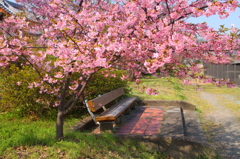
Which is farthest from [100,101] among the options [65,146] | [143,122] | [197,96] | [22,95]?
[197,96]

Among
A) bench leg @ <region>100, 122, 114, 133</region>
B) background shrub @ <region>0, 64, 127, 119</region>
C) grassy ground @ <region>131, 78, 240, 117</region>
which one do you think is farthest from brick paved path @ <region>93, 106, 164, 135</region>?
background shrub @ <region>0, 64, 127, 119</region>

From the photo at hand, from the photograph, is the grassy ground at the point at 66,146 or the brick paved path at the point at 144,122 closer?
the grassy ground at the point at 66,146

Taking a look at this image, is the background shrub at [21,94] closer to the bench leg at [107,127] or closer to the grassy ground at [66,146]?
the grassy ground at [66,146]

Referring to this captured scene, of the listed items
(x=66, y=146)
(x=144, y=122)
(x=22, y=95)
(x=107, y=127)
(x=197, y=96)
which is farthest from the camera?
(x=197, y=96)

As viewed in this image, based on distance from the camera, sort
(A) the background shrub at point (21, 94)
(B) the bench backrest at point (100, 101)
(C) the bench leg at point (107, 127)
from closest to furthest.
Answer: (C) the bench leg at point (107, 127), (B) the bench backrest at point (100, 101), (A) the background shrub at point (21, 94)

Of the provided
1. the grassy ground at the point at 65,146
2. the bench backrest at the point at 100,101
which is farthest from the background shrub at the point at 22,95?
the grassy ground at the point at 65,146

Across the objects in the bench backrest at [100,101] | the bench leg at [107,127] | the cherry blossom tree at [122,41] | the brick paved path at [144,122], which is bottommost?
the brick paved path at [144,122]

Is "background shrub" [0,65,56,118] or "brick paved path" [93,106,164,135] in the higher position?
→ "background shrub" [0,65,56,118]

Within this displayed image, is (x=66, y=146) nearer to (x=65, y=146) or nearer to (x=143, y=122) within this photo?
(x=65, y=146)

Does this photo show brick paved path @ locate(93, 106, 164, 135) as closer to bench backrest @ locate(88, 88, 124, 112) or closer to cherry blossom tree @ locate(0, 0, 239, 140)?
bench backrest @ locate(88, 88, 124, 112)

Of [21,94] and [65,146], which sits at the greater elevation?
[21,94]

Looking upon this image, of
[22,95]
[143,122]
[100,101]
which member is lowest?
[143,122]

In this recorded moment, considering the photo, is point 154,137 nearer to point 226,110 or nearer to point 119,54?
point 119,54

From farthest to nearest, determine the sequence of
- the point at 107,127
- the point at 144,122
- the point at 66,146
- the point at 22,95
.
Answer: the point at 144,122, the point at 22,95, the point at 107,127, the point at 66,146
